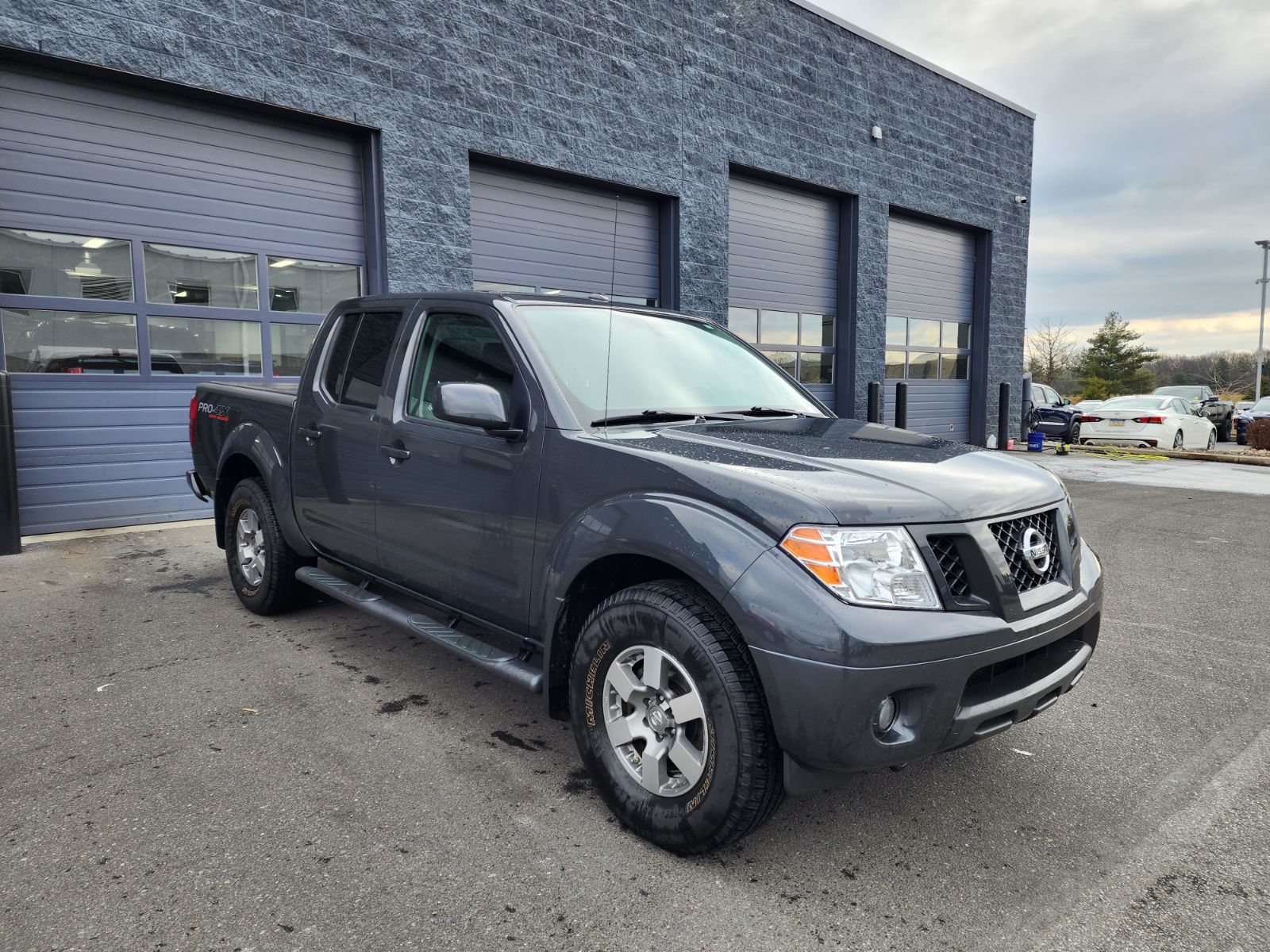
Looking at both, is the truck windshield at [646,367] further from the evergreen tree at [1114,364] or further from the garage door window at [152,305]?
the evergreen tree at [1114,364]

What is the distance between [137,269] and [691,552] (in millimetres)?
7860

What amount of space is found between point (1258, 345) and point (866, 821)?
169 ft

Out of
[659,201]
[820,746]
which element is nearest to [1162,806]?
[820,746]

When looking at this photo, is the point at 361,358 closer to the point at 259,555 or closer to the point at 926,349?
the point at 259,555

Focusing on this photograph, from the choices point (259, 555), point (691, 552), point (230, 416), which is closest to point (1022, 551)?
point (691, 552)

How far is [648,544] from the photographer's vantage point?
2.49m

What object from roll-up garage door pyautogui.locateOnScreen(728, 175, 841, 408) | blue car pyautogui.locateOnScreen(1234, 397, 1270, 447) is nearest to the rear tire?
roll-up garage door pyautogui.locateOnScreen(728, 175, 841, 408)

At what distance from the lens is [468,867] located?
243 cm

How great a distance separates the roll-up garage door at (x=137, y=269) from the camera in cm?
745

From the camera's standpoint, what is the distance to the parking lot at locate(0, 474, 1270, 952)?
2.19 metres

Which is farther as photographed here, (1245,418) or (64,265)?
(1245,418)

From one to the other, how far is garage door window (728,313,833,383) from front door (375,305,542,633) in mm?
9850

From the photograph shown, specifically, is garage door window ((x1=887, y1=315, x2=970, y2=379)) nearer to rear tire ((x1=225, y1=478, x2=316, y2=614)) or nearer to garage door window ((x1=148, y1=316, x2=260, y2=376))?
garage door window ((x1=148, y1=316, x2=260, y2=376))

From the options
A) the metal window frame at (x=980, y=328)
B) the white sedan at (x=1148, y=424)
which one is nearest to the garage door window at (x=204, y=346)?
the metal window frame at (x=980, y=328)
